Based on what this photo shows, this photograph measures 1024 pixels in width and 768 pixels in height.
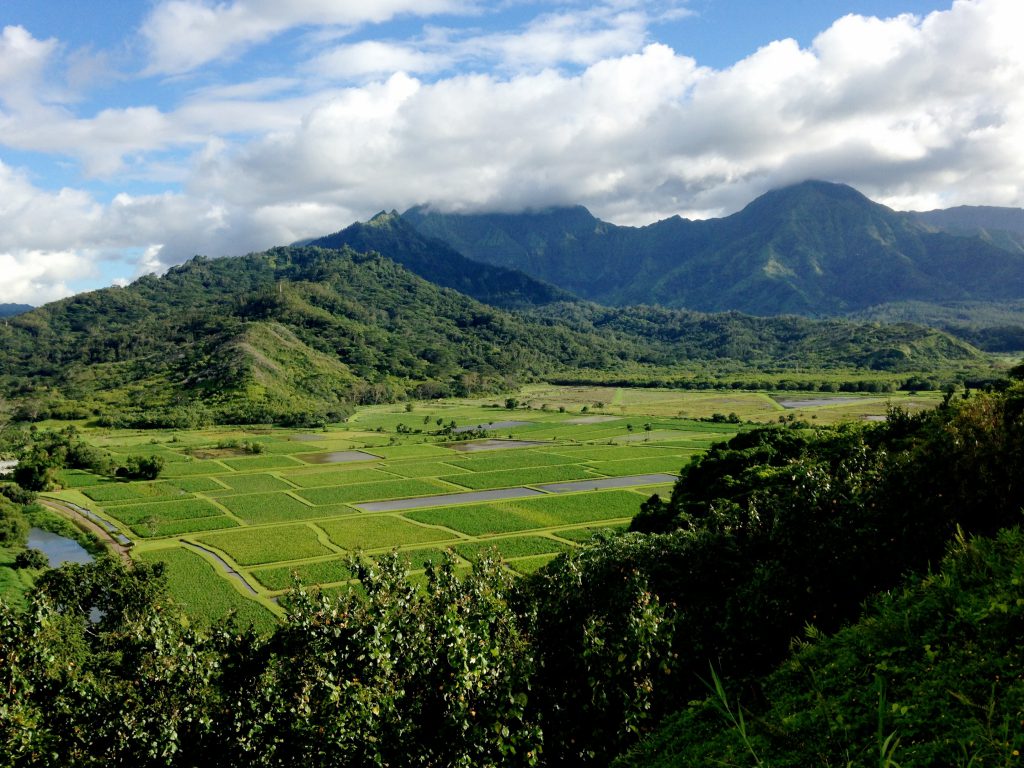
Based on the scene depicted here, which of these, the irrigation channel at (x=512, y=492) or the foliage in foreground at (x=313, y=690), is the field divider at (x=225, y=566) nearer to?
the irrigation channel at (x=512, y=492)

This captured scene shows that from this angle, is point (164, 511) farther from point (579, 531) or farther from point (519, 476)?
point (579, 531)

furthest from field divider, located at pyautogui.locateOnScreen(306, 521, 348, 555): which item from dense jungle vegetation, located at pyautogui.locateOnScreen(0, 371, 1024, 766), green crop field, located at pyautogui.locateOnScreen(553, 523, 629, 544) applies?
dense jungle vegetation, located at pyautogui.locateOnScreen(0, 371, 1024, 766)

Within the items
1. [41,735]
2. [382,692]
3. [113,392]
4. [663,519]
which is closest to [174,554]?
[663,519]

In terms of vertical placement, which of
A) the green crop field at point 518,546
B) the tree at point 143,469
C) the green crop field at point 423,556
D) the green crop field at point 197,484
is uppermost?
the tree at point 143,469

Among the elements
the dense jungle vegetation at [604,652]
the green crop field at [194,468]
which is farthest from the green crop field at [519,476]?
the dense jungle vegetation at [604,652]

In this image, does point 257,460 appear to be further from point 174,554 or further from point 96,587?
point 96,587

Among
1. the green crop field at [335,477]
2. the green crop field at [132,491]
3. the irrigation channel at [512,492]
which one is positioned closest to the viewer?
the irrigation channel at [512,492]
